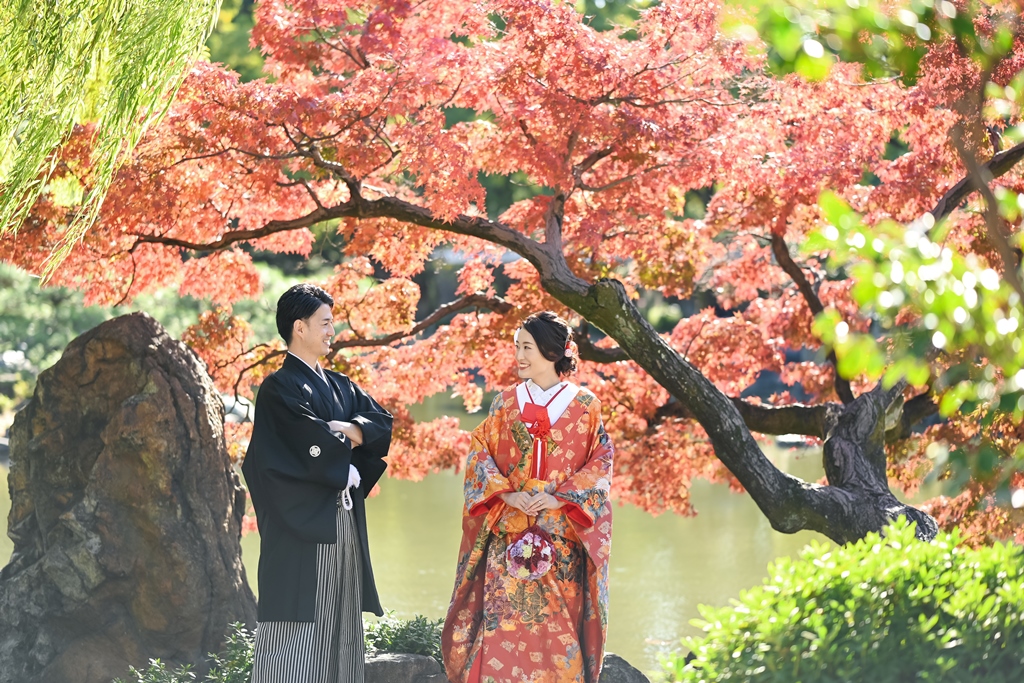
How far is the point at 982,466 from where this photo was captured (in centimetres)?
185

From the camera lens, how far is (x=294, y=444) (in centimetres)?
345

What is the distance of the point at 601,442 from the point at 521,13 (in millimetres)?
1893

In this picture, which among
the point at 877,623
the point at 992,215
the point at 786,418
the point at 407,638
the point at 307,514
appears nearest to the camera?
the point at 992,215

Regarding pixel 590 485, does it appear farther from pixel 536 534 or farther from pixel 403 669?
pixel 403 669

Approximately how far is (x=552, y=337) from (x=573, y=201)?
1.89 metres

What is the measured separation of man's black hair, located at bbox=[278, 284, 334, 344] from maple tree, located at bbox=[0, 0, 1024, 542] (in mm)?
1004

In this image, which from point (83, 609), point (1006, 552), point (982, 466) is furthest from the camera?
point (83, 609)

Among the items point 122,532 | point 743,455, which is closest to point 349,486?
point 122,532

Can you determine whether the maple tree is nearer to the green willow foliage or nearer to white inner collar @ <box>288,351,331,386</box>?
the green willow foliage

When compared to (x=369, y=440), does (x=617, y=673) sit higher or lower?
lower

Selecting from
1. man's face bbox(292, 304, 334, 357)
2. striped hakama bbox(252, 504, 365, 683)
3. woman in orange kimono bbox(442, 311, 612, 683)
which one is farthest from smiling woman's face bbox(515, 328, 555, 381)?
striped hakama bbox(252, 504, 365, 683)

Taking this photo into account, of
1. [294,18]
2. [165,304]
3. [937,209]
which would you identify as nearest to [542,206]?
[294,18]

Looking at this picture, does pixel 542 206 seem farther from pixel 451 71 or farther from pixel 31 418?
pixel 31 418

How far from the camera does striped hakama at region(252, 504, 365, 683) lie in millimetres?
3459
